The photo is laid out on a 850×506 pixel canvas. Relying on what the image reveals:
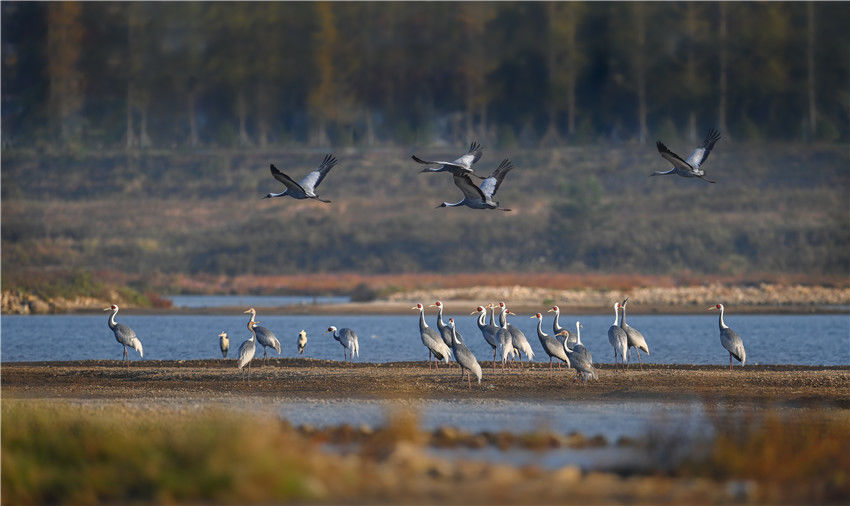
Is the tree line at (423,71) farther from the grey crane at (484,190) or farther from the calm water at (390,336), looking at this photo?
the grey crane at (484,190)

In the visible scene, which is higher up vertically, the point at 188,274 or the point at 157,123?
the point at 157,123

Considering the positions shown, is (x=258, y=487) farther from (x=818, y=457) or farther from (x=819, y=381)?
(x=819, y=381)

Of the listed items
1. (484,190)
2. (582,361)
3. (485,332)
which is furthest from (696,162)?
(485,332)

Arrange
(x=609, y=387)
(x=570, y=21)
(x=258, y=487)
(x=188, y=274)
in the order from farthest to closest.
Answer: (x=570, y=21) < (x=188, y=274) < (x=609, y=387) < (x=258, y=487)

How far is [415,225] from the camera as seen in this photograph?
72.4 meters

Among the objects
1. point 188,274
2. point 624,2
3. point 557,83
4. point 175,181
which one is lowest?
point 188,274

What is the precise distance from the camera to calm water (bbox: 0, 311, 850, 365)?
3209cm

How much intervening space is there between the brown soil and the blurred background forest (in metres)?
43.6

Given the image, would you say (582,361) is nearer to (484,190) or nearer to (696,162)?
(484,190)

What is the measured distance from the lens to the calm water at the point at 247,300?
53.5 meters

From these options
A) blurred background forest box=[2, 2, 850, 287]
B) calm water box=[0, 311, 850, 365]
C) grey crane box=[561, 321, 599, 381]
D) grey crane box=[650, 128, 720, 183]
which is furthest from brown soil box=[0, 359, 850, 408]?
blurred background forest box=[2, 2, 850, 287]

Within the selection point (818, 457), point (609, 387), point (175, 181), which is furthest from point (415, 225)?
point (818, 457)

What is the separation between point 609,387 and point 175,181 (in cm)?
6229

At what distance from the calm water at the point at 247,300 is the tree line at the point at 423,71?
2777 centimetres
